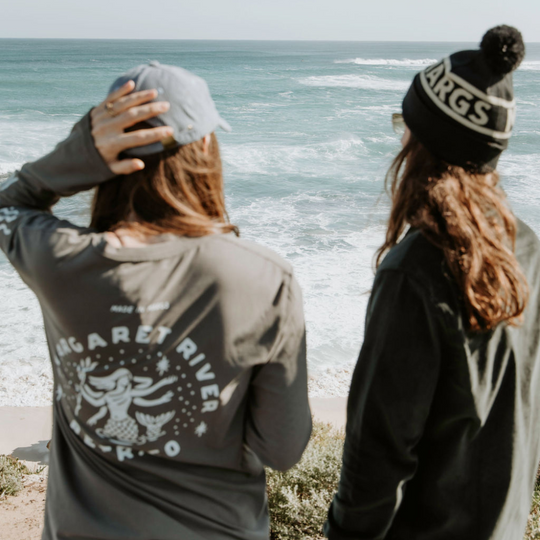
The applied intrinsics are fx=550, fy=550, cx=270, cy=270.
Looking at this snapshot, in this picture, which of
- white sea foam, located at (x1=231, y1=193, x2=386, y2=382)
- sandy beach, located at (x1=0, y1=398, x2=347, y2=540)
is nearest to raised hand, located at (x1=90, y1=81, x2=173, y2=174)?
sandy beach, located at (x1=0, y1=398, x2=347, y2=540)

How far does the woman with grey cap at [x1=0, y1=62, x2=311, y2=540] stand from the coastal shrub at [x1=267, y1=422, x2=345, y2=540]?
67.6 inches

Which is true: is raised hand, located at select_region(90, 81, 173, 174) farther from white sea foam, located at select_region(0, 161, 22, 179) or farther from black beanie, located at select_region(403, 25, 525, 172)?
white sea foam, located at select_region(0, 161, 22, 179)

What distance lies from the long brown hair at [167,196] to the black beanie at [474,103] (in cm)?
53

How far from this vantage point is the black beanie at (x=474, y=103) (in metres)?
1.23

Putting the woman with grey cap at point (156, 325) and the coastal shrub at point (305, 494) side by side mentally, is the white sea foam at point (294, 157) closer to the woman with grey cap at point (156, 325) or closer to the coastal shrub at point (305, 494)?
the coastal shrub at point (305, 494)

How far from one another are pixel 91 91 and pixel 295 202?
27.4 meters

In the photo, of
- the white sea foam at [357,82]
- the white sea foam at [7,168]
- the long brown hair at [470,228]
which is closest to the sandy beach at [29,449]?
the long brown hair at [470,228]

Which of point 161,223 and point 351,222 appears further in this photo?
point 351,222

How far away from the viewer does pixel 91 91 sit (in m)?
36.8

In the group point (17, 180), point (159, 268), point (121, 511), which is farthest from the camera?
point (17, 180)

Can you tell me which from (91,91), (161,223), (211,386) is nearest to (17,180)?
(161,223)

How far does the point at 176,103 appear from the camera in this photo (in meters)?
1.16

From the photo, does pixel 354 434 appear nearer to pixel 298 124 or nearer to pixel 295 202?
pixel 295 202

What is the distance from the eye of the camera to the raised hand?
1.11m
